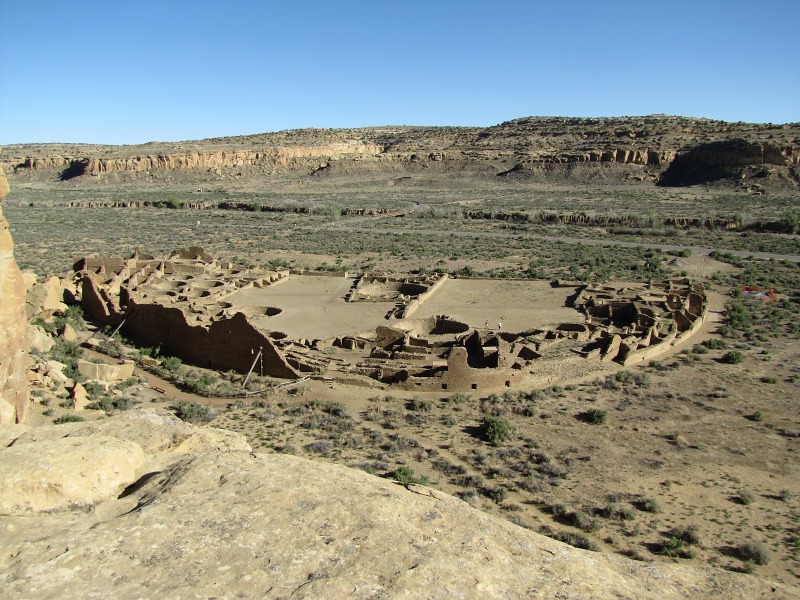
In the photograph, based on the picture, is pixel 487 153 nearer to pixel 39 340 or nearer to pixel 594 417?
pixel 39 340

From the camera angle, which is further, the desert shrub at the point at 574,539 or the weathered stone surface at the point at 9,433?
the desert shrub at the point at 574,539

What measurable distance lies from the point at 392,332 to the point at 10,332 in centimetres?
1420

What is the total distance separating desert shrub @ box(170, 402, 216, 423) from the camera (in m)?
17.5

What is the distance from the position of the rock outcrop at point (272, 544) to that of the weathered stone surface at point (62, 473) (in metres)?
0.02

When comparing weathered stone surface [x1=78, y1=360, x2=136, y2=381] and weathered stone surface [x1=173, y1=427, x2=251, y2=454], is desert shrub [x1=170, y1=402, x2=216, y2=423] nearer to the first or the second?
weathered stone surface [x1=78, y1=360, x2=136, y2=381]

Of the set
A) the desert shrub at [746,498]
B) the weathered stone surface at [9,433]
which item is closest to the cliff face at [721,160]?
the desert shrub at [746,498]

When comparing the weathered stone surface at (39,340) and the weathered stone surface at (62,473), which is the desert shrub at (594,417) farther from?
the weathered stone surface at (39,340)

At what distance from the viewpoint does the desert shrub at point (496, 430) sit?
54.9ft

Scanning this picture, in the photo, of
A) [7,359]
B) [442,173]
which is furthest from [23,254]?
[442,173]

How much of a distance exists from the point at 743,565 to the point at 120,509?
10502mm

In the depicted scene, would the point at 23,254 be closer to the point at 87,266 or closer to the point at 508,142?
the point at 87,266

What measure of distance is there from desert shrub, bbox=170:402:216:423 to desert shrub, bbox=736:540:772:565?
43.2ft

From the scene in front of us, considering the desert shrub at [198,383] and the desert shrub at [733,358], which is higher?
the desert shrub at [733,358]

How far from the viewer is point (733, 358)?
77.8 ft
